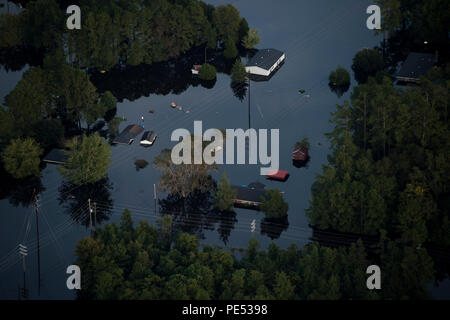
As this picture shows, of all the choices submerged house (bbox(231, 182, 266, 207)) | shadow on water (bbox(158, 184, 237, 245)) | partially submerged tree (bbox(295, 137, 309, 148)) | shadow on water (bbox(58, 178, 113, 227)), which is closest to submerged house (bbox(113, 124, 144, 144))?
shadow on water (bbox(58, 178, 113, 227))

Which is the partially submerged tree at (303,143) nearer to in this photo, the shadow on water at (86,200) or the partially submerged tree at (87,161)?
the partially submerged tree at (87,161)

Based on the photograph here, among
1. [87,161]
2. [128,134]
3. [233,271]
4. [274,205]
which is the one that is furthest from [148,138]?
[233,271]

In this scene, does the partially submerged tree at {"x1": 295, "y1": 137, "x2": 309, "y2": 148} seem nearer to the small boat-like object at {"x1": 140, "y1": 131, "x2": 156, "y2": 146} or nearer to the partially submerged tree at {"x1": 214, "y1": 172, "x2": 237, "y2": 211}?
the partially submerged tree at {"x1": 214, "y1": 172, "x2": 237, "y2": 211}

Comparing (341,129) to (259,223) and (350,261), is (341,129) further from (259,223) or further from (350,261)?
(350,261)

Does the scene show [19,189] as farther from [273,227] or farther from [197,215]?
[273,227]

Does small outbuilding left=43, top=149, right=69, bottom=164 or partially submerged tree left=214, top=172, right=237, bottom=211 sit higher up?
small outbuilding left=43, top=149, right=69, bottom=164

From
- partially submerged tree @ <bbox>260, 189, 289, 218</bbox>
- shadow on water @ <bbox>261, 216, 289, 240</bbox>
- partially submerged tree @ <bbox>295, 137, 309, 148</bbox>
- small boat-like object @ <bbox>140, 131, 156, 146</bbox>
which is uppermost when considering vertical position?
small boat-like object @ <bbox>140, 131, 156, 146</bbox>

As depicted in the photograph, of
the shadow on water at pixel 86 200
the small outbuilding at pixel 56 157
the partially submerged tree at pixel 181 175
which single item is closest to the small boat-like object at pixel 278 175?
the partially submerged tree at pixel 181 175
